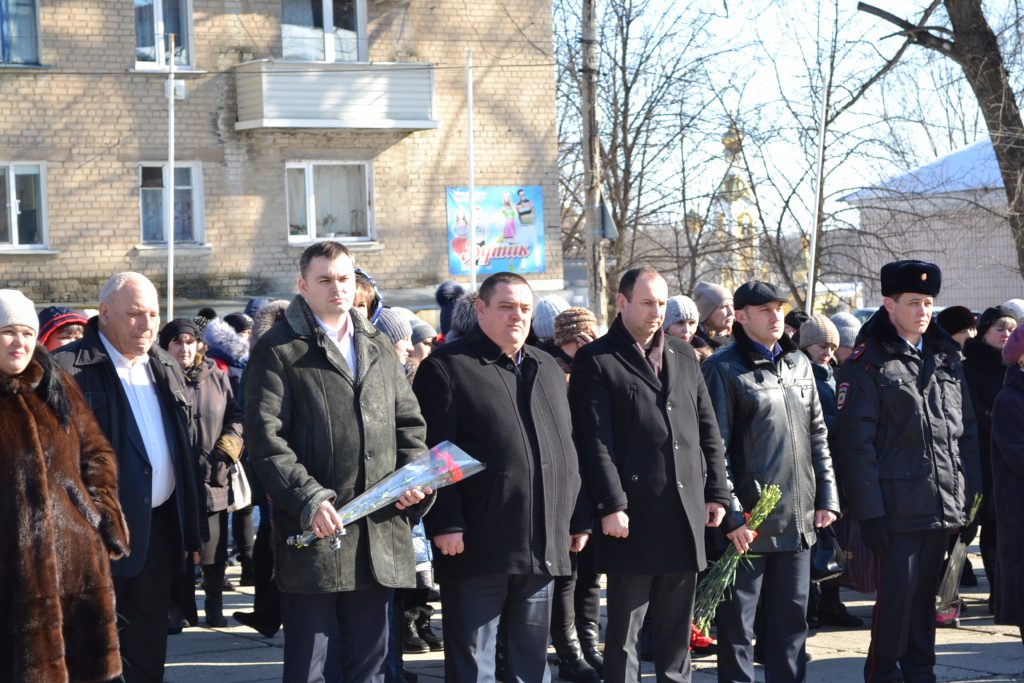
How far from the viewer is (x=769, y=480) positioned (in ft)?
20.4

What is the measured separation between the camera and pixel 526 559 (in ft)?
18.1

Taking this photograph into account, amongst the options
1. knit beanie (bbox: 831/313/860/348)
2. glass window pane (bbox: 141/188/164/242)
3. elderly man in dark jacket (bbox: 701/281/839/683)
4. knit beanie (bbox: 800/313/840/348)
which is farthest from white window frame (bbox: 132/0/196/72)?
elderly man in dark jacket (bbox: 701/281/839/683)

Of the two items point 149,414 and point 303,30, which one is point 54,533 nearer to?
point 149,414

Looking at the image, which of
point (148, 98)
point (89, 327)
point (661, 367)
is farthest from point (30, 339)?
point (148, 98)

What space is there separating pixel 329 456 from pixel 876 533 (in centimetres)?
271

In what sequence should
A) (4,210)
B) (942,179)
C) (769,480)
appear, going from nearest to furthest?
(769,480)
(4,210)
(942,179)

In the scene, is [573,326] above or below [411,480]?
above

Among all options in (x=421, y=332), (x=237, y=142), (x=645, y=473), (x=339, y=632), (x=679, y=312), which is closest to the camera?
(x=339, y=632)

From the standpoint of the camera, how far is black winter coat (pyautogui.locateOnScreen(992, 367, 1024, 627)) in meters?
6.25

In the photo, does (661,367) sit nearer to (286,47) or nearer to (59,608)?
(59,608)

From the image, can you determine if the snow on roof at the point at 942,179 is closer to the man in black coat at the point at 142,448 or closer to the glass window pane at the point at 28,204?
the glass window pane at the point at 28,204

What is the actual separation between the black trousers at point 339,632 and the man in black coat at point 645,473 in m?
1.05

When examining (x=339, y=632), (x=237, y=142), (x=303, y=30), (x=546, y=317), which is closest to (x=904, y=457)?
(x=546, y=317)

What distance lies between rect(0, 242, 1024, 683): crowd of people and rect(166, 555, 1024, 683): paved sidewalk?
0.37 m
